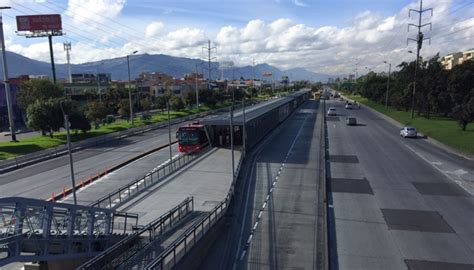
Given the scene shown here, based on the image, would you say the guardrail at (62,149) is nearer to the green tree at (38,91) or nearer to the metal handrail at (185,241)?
the green tree at (38,91)

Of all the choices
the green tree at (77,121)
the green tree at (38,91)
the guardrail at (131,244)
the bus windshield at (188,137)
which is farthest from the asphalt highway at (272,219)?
the green tree at (38,91)

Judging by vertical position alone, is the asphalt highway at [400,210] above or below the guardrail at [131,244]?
below

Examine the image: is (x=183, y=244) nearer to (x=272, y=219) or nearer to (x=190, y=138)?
(x=272, y=219)

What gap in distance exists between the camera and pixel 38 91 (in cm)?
6203

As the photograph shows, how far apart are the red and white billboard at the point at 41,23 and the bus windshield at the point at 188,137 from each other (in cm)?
6364

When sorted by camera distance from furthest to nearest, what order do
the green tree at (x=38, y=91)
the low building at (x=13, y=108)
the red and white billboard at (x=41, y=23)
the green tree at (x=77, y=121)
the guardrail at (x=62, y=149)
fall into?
1. the red and white billboard at (x=41, y=23)
2. the low building at (x=13, y=108)
3. the green tree at (x=38, y=91)
4. the green tree at (x=77, y=121)
5. the guardrail at (x=62, y=149)

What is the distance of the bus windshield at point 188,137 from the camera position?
36938 millimetres

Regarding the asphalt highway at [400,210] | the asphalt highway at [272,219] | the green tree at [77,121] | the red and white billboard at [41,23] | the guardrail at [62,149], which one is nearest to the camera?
the asphalt highway at [272,219]

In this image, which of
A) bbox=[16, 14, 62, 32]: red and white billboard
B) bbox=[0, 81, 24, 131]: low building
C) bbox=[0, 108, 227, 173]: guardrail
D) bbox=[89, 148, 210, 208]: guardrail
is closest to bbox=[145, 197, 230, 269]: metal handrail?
bbox=[89, 148, 210, 208]: guardrail

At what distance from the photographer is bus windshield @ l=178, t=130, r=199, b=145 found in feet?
121

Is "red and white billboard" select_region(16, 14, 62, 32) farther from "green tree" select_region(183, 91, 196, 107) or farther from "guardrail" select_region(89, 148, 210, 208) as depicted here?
"guardrail" select_region(89, 148, 210, 208)

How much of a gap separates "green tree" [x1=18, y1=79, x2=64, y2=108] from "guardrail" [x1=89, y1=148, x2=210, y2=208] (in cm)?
3835

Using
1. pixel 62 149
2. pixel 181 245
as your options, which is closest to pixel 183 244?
pixel 181 245

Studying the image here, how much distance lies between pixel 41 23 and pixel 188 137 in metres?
66.1
